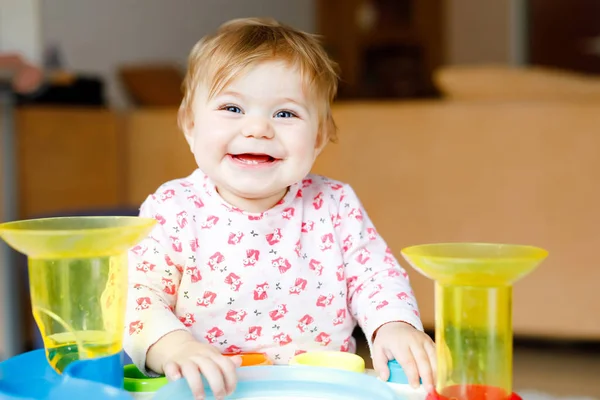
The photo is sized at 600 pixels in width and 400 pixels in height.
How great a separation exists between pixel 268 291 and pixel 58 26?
2.12 meters

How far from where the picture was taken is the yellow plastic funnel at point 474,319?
514mm

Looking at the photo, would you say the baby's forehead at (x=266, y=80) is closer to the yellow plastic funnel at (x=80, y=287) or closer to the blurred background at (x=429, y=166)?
the yellow plastic funnel at (x=80, y=287)

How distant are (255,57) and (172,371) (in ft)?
1.01

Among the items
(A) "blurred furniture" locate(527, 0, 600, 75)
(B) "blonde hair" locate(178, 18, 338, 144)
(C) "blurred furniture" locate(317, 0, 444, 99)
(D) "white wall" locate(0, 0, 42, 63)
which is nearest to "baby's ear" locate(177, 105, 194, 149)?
(B) "blonde hair" locate(178, 18, 338, 144)

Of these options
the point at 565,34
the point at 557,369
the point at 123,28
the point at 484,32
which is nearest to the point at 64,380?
the point at 557,369

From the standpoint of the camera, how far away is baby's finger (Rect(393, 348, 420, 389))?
63 cm

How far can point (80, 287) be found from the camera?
0.56 m

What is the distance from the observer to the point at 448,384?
0.55 meters

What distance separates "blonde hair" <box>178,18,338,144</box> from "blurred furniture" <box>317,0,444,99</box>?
4.12 m

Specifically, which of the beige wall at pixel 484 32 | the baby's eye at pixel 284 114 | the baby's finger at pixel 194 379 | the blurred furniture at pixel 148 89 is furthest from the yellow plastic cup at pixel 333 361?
the beige wall at pixel 484 32

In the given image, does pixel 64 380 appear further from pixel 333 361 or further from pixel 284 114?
pixel 284 114

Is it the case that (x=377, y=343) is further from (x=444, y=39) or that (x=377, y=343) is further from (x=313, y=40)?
(x=444, y=39)

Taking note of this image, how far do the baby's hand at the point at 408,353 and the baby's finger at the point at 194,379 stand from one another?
163 millimetres

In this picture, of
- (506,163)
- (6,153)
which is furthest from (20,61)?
(506,163)
